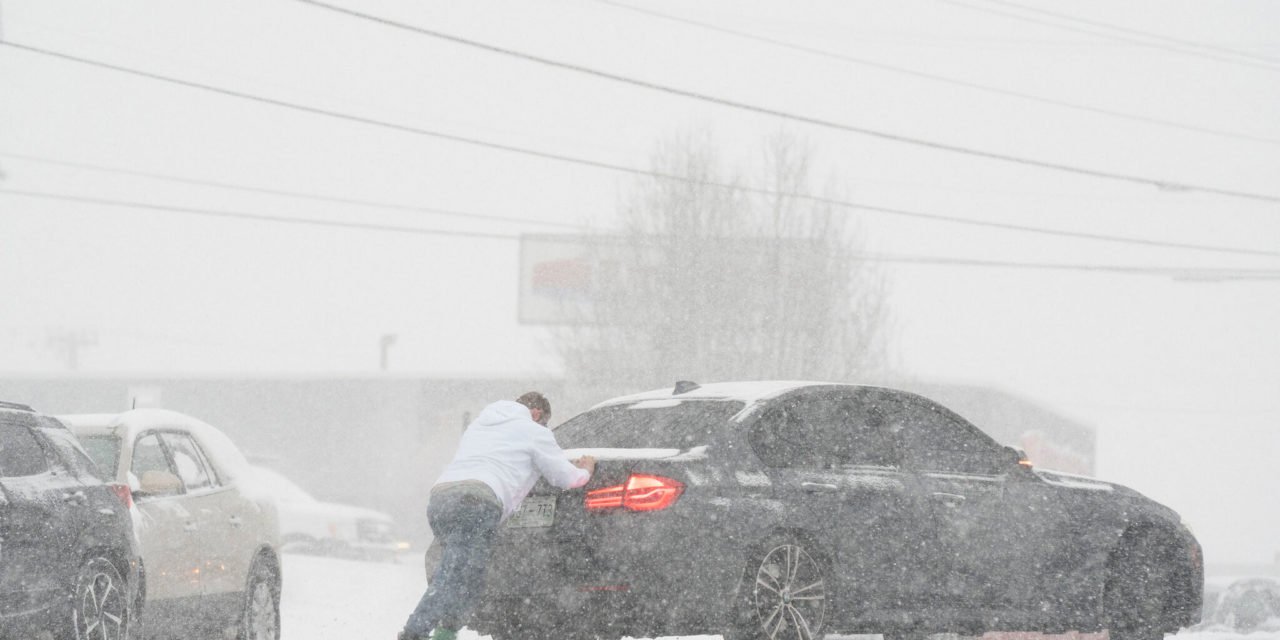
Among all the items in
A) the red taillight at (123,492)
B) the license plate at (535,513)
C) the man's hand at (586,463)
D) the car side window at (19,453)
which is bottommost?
the red taillight at (123,492)

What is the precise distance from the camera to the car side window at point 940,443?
961 cm

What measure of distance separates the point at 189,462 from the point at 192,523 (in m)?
0.63

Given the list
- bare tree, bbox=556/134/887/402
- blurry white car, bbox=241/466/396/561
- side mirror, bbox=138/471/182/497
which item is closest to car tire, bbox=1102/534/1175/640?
side mirror, bbox=138/471/182/497

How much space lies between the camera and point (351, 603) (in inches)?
708

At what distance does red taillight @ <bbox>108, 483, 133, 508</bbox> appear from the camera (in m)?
9.44

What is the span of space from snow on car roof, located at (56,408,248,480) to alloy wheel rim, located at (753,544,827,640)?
3.89 meters

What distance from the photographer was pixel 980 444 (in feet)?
32.7

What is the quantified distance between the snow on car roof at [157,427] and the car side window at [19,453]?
826 millimetres

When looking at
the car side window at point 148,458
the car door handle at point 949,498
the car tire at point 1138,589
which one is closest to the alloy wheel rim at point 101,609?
the car side window at point 148,458

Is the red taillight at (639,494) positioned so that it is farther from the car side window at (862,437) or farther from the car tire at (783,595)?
the car side window at (862,437)

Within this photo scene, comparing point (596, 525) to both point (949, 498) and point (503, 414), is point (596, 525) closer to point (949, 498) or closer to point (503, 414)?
point (503, 414)

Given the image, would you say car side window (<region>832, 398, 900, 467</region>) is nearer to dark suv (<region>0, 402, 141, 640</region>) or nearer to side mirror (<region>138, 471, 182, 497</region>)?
side mirror (<region>138, 471, 182, 497</region>)

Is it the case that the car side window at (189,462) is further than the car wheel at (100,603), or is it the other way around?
the car side window at (189,462)

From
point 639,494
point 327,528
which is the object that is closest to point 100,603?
point 639,494
